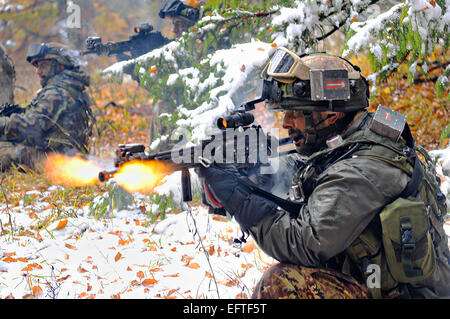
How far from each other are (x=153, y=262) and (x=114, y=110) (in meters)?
10.4

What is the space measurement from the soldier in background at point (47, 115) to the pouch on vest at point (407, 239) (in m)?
6.75

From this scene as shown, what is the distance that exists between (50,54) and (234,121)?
22.3 ft

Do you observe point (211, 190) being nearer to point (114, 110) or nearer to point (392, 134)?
point (392, 134)

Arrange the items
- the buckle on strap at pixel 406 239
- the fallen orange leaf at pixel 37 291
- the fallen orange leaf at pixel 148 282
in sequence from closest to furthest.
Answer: the buckle on strap at pixel 406 239 < the fallen orange leaf at pixel 37 291 < the fallen orange leaf at pixel 148 282

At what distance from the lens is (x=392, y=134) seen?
7.10 ft

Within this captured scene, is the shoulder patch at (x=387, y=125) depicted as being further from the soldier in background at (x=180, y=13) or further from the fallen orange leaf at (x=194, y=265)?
the soldier in background at (x=180, y=13)

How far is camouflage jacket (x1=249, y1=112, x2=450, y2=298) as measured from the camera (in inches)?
78.5

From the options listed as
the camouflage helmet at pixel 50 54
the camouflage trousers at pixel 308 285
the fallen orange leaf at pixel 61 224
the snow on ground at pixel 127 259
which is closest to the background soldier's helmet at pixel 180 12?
the camouflage helmet at pixel 50 54

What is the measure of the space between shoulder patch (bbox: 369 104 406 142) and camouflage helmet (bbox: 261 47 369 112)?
266 millimetres

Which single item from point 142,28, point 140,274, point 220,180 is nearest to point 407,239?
point 220,180

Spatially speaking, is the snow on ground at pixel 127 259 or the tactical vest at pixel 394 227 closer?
the tactical vest at pixel 394 227

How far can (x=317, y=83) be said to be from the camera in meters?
2.36

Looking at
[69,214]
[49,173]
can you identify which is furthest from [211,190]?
[49,173]

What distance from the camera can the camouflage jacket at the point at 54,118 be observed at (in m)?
7.55
